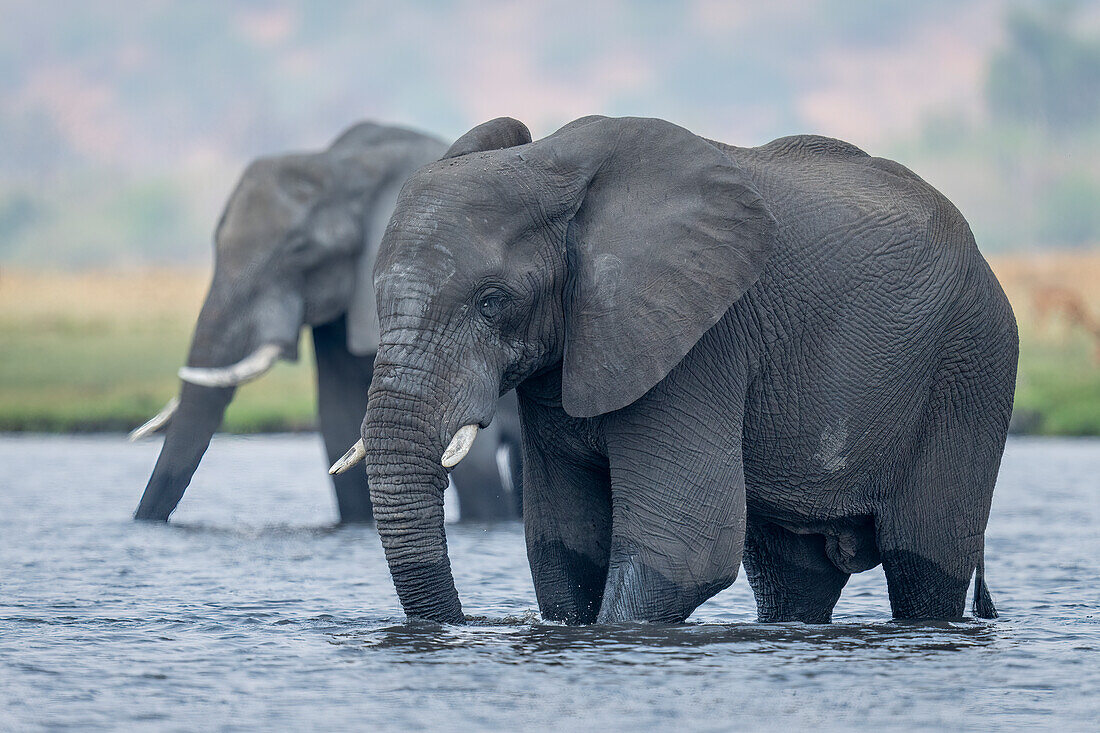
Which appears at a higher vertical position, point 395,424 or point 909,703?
point 395,424

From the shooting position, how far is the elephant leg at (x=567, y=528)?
797 cm

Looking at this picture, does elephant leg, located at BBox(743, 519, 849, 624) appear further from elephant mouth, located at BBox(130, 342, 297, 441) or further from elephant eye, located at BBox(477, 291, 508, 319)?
elephant mouth, located at BBox(130, 342, 297, 441)

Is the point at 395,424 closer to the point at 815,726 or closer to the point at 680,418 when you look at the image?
the point at 680,418

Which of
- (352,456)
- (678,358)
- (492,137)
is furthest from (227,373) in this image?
(678,358)

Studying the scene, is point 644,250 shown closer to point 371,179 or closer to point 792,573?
point 792,573

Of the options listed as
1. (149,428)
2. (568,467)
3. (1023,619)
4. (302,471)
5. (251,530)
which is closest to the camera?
(568,467)

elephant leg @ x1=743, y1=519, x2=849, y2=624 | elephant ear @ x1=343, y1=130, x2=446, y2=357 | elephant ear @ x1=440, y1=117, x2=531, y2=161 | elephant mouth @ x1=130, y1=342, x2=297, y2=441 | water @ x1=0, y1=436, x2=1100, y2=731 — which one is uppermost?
elephant ear @ x1=343, y1=130, x2=446, y2=357

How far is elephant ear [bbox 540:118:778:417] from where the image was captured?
286 inches

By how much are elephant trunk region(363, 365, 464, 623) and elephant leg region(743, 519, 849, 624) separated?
74.5 inches

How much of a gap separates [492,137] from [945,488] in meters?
2.53

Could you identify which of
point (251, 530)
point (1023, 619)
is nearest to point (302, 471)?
point (251, 530)

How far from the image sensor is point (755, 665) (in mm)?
7281

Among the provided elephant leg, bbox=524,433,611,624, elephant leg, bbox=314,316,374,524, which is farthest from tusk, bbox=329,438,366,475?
elephant leg, bbox=314,316,374,524

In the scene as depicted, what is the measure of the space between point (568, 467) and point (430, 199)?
1390 mm
